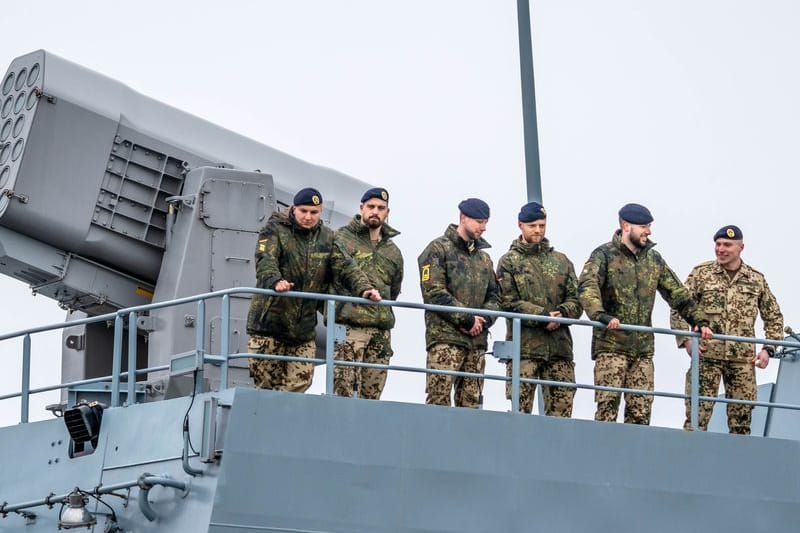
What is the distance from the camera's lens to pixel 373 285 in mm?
12211

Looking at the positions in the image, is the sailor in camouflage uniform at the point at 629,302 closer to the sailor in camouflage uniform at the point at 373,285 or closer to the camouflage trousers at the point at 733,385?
the camouflage trousers at the point at 733,385

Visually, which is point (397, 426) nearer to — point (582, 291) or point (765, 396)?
point (582, 291)

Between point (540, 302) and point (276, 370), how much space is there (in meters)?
2.05

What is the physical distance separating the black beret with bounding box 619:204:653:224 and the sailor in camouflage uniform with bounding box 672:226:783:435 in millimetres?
851

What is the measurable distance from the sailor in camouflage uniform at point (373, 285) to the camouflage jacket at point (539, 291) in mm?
801

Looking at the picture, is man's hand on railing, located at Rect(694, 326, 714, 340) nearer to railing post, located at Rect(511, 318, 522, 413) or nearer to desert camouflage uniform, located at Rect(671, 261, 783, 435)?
desert camouflage uniform, located at Rect(671, 261, 783, 435)

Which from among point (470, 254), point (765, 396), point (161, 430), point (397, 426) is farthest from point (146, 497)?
point (765, 396)

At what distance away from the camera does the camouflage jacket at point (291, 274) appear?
11.6 metres

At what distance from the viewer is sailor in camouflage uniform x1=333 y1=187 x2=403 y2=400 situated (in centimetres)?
1184

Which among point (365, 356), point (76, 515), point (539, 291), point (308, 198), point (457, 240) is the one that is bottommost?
point (76, 515)

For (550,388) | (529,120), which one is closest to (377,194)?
(550,388)

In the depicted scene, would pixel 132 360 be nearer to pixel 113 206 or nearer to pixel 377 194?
pixel 377 194

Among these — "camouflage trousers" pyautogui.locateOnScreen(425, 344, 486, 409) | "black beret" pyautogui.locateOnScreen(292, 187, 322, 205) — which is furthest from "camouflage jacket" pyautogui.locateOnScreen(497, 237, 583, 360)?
"black beret" pyautogui.locateOnScreen(292, 187, 322, 205)

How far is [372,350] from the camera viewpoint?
1201 cm
